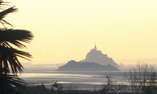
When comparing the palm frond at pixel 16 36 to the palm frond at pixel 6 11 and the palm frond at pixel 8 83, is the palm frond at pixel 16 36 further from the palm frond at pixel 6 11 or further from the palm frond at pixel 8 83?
the palm frond at pixel 8 83

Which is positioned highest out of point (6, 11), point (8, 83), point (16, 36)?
point (6, 11)

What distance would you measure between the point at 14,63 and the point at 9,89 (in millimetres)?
527

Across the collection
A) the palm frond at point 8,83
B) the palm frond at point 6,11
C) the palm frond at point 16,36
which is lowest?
the palm frond at point 8,83

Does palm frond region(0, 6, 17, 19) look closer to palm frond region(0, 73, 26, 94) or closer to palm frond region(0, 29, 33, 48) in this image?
palm frond region(0, 29, 33, 48)

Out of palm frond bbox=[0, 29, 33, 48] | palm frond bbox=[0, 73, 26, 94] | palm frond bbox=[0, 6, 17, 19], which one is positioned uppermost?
palm frond bbox=[0, 6, 17, 19]

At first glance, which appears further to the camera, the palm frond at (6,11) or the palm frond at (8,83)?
the palm frond at (6,11)

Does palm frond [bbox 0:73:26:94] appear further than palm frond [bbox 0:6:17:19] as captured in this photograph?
No

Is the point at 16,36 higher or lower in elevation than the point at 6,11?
lower

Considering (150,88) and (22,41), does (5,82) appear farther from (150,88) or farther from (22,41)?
(150,88)

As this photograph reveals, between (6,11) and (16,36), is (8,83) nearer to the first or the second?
(16,36)

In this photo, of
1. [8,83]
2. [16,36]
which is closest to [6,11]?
[16,36]

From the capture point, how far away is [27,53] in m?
6.67

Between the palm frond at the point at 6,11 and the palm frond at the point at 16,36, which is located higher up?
the palm frond at the point at 6,11

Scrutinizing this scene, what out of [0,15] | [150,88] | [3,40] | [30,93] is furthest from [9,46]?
[30,93]
